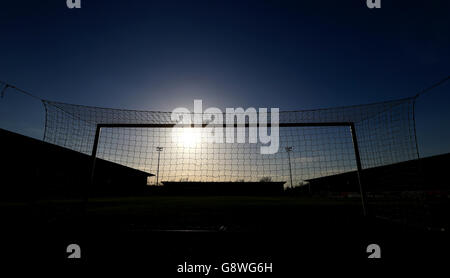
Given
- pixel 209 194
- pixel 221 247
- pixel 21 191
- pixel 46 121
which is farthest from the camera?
pixel 209 194

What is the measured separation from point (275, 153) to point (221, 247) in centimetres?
438

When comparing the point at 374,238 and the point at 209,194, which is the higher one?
the point at 374,238

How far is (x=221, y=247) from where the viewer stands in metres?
3.32

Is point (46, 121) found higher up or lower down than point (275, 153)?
higher up

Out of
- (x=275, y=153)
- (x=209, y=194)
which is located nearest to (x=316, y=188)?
(x=209, y=194)
